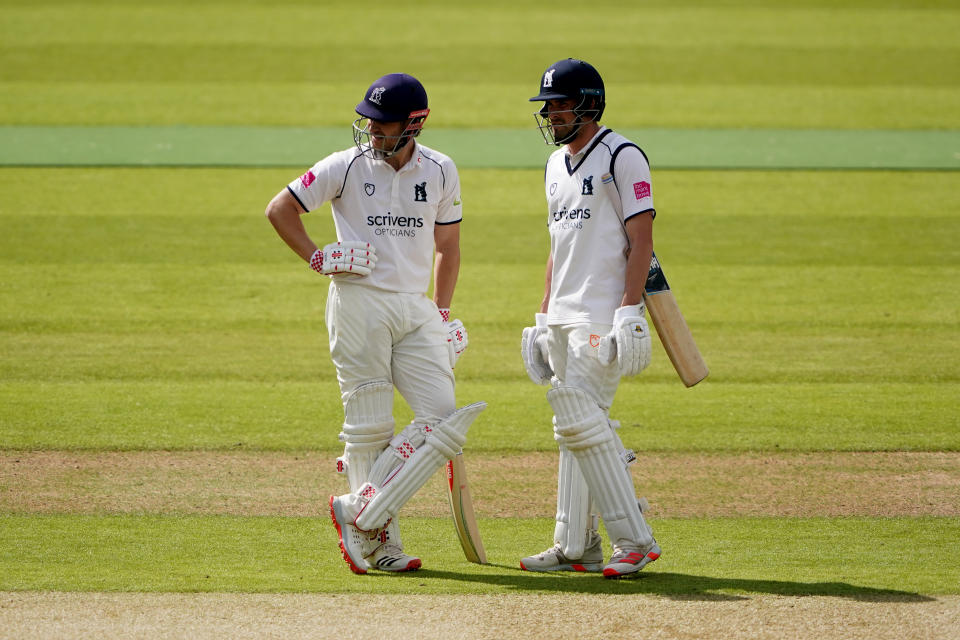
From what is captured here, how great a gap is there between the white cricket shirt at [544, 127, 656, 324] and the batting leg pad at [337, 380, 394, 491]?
2.49 ft

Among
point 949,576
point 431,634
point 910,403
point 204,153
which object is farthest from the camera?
point 204,153

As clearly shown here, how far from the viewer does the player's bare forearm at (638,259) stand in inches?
179

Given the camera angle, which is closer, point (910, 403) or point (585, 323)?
point (585, 323)

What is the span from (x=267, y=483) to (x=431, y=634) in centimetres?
233

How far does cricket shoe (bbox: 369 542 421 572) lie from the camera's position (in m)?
4.71

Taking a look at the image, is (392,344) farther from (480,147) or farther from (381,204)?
(480,147)

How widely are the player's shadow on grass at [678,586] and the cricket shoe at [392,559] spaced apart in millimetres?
49

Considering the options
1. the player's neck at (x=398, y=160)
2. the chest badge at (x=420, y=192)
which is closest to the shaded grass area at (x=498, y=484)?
the chest badge at (x=420, y=192)

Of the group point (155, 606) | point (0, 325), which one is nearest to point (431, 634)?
point (155, 606)

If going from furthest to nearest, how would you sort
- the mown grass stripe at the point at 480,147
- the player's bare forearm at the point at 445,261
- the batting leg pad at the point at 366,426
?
the mown grass stripe at the point at 480,147
the player's bare forearm at the point at 445,261
the batting leg pad at the point at 366,426

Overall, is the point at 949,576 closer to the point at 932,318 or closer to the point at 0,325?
the point at 932,318

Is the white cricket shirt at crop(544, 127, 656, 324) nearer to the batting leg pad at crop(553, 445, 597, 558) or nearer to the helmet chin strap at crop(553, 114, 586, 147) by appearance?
the helmet chin strap at crop(553, 114, 586, 147)

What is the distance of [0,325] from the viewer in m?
8.86

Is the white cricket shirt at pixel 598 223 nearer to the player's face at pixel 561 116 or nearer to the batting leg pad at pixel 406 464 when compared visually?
the player's face at pixel 561 116
